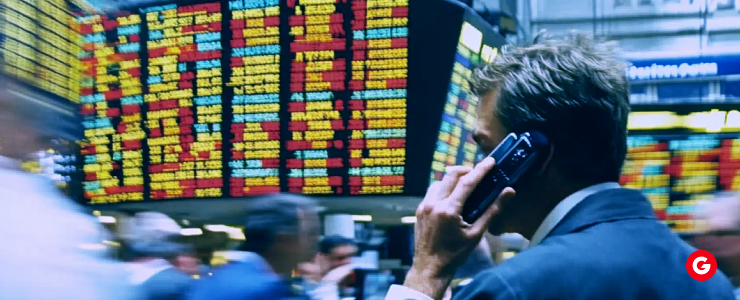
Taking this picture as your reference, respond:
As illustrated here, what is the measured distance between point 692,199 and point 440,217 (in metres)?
2.61

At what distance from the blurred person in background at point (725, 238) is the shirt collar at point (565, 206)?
4.52 ft

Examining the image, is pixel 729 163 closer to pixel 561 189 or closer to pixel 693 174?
pixel 693 174

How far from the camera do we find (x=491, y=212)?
3.51ft

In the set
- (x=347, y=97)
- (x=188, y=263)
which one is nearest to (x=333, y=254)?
(x=188, y=263)

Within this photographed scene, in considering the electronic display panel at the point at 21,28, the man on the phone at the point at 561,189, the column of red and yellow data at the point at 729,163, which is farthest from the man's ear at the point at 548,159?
the column of red and yellow data at the point at 729,163

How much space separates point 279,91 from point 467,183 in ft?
10.3

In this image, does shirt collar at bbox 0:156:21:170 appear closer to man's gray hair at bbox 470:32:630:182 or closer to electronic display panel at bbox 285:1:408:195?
man's gray hair at bbox 470:32:630:182

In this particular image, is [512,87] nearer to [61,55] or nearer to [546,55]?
[546,55]

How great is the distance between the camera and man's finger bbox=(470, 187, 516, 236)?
41.9 inches

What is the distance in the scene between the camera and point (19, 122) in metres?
1.38

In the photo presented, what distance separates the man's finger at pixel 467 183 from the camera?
3.47 ft

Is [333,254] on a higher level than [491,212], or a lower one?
lower

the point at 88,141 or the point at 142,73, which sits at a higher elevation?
the point at 142,73

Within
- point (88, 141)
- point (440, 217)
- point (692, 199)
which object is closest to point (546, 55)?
point (440, 217)
